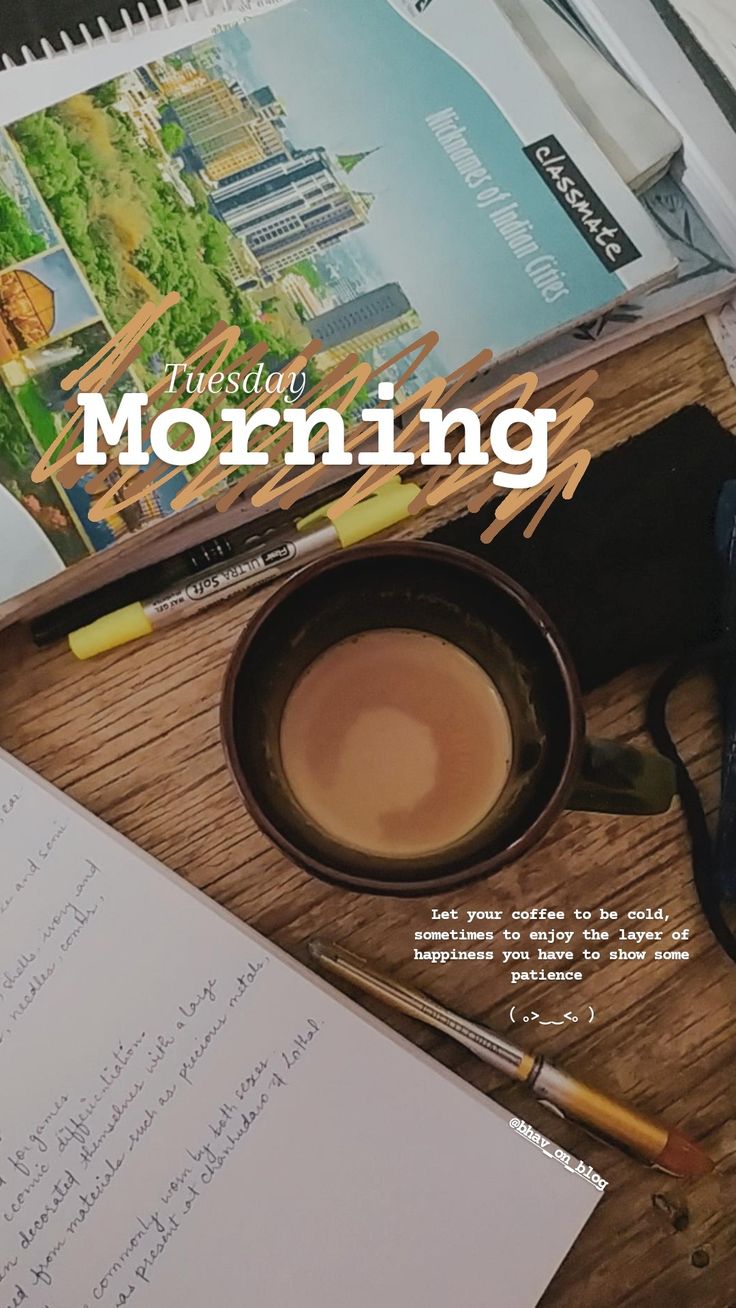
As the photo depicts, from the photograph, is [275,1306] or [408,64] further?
[408,64]

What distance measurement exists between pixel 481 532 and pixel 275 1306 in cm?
35

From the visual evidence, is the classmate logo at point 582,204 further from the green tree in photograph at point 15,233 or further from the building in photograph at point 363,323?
the green tree in photograph at point 15,233

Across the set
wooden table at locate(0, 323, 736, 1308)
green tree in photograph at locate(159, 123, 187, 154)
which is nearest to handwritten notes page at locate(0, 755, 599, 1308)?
wooden table at locate(0, 323, 736, 1308)

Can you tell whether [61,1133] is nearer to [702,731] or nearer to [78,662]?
[78,662]

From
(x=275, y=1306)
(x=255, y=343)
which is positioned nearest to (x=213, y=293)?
(x=255, y=343)

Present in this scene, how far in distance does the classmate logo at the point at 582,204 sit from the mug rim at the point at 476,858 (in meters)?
0.20

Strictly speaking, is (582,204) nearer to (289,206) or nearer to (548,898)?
(289,206)

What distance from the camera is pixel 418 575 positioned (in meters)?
0.43

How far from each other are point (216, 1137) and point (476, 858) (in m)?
0.18

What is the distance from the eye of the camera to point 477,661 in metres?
0.46

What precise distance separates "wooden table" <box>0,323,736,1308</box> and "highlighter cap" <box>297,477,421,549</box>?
0.19ft

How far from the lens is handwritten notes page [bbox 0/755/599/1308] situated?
43 centimetres

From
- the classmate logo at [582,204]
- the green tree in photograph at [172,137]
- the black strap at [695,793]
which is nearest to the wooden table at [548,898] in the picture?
the black strap at [695,793]

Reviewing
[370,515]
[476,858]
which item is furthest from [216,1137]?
[370,515]
